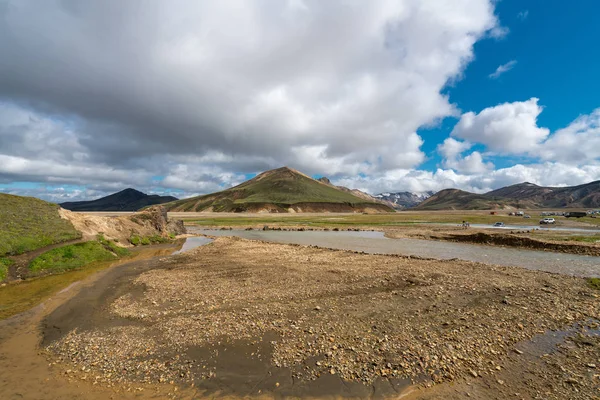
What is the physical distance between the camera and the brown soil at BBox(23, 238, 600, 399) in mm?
10227

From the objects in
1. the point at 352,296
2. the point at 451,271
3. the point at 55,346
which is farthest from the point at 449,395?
the point at 451,271

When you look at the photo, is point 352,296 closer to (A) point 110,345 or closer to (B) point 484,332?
(B) point 484,332

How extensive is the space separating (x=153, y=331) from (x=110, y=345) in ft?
6.32

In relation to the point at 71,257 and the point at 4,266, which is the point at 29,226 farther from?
the point at 4,266

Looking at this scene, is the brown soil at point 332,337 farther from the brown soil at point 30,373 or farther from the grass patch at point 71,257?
the grass patch at point 71,257

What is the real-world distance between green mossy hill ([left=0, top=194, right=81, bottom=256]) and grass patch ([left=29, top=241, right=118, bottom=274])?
2.19 m

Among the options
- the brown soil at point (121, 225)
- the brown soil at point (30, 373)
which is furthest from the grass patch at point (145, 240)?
the brown soil at point (30, 373)

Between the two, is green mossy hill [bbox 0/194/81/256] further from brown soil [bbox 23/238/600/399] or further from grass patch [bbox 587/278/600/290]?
grass patch [bbox 587/278/600/290]

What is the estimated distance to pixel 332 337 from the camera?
1330 cm

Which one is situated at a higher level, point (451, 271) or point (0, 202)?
point (0, 202)

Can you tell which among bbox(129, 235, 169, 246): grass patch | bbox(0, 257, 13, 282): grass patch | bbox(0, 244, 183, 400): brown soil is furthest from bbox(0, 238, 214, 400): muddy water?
bbox(129, 235, 169, 246): grass patch

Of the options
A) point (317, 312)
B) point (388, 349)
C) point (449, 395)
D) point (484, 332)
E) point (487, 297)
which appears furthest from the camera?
point (487, 297)

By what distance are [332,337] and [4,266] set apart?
31.8 metres

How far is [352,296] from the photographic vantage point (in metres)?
19.8
